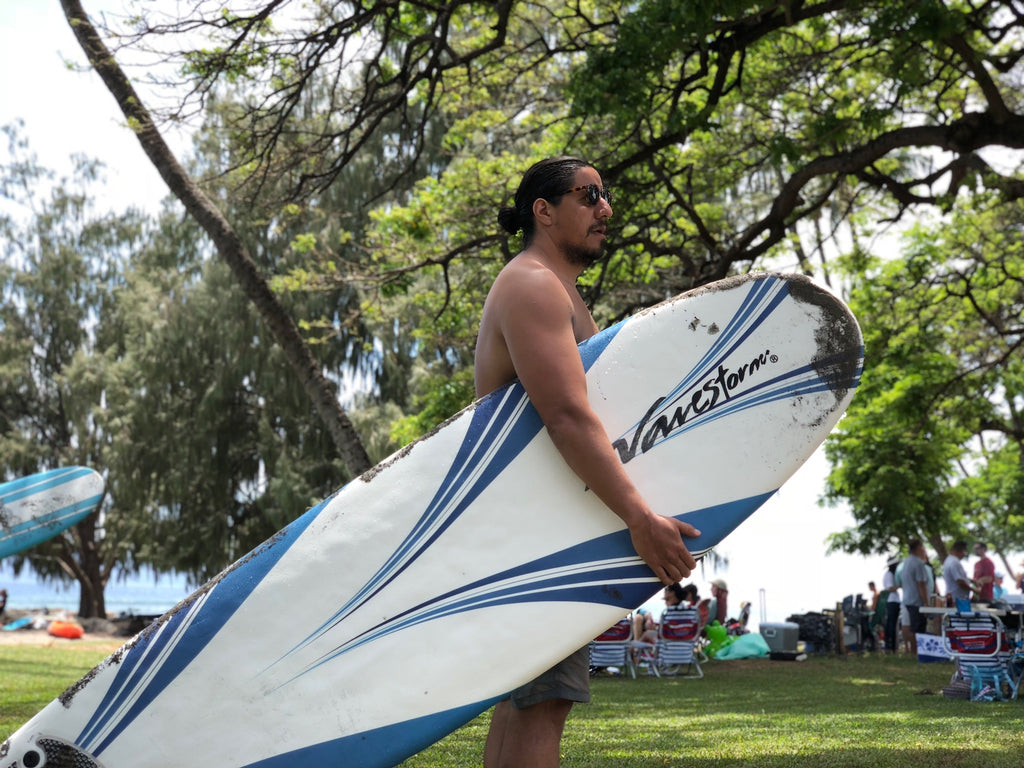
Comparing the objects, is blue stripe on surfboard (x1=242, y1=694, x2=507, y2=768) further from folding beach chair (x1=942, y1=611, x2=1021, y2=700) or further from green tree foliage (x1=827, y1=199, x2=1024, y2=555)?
green tree foliage (x1=827, y1=199, x2=1024, y2=555)

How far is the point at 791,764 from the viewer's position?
434 centimetres

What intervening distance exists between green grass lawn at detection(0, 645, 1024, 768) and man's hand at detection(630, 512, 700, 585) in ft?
7.81

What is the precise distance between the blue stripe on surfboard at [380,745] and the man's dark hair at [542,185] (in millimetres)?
1197

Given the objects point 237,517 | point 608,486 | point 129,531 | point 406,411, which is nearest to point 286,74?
point 608,486

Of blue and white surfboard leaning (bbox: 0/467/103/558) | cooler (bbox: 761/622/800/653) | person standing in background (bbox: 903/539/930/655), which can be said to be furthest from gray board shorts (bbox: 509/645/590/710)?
cooler (bbox: 761/622/800/653)

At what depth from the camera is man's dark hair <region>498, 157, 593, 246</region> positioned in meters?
2.56

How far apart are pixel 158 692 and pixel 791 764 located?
3.03 metres

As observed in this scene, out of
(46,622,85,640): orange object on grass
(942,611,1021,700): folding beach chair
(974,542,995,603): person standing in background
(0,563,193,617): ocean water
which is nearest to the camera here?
(942,611,1021,700): folding beach chair

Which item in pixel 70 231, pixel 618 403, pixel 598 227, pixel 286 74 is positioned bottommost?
pixel 618 403

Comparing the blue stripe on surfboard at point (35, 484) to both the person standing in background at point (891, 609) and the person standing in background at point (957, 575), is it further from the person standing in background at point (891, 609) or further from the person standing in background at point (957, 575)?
the person standing in background at point (891, 609)

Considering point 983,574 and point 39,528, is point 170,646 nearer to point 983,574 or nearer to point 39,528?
point 39,528

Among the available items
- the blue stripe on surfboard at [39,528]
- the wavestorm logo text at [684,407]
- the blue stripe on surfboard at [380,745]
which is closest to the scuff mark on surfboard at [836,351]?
the wavestorm logo text at [684,407]

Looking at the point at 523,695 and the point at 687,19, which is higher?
the point at 687,19

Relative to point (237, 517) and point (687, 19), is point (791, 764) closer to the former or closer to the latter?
point (687, 19)
